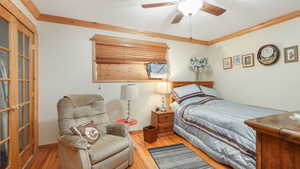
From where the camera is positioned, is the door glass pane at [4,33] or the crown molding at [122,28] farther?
the crown molding at [122,28]

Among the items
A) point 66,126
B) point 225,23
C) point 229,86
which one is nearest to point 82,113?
point 66,126

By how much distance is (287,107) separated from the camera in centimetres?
248

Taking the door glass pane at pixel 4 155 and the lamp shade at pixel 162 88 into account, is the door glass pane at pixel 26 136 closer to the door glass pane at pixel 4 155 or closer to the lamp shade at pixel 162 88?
the door glass pane at pixel 4 155

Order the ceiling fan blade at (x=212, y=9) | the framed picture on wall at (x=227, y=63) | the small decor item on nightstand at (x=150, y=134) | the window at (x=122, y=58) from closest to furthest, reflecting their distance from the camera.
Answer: the ceiling fan blade at (x=212, y=9) < the small decor item on nightstand at (x=150, y=134) < the window at (x=122, y=58) < the framed picture on wall at (x=227, y=63)

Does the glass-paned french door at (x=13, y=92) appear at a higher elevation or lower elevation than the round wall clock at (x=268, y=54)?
lower

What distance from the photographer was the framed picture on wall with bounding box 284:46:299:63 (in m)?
2.35

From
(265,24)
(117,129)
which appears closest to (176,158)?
(117,129)

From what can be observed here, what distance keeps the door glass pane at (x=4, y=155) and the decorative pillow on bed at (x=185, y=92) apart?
2.72 metres

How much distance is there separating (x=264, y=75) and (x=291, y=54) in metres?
0.53

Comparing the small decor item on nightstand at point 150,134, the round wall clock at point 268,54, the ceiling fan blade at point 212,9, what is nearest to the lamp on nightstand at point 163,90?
the small decor item on nightstand at point 150,134

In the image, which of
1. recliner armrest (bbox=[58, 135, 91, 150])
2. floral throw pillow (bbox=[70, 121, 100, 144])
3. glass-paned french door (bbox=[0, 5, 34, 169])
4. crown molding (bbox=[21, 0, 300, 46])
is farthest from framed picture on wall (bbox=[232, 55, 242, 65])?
glass-paned french door (bbox=[0, 5, 34, 169])

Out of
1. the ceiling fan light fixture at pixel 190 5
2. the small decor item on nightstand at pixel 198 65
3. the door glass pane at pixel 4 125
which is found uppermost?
the ceiling fan light fixture at pixel 190 5

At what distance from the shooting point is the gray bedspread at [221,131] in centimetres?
163

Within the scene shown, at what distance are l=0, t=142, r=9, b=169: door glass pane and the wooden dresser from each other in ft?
7.42
